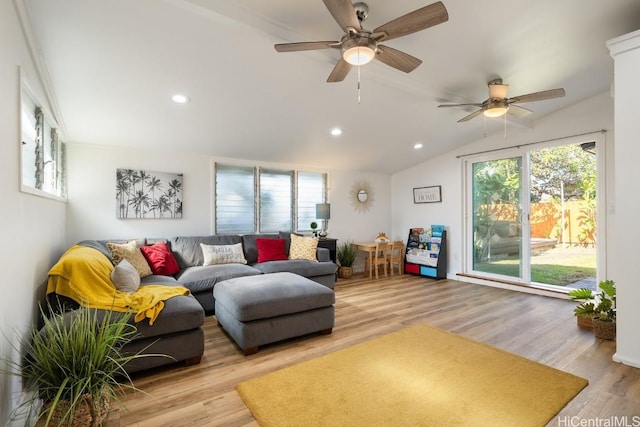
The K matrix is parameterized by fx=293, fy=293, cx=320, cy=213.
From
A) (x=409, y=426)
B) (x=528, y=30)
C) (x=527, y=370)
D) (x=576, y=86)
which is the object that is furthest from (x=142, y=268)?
(x=576, y=86)

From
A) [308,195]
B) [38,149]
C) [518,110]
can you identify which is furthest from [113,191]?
[518,110]

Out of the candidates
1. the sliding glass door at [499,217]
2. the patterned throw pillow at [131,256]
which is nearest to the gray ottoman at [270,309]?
the patterned throw pillow at [131,256]

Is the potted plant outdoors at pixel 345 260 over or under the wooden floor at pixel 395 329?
over

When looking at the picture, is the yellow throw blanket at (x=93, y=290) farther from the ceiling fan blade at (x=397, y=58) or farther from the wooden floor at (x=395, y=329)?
the ceiling fan blade at (x=397, y=58)

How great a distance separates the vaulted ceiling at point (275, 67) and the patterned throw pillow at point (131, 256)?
55.4 inches

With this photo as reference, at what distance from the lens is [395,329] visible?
3.02 meters

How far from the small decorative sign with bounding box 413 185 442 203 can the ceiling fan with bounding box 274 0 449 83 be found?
151 inches

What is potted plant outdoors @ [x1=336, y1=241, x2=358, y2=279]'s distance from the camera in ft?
18.0

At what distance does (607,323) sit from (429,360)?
73.2 inches

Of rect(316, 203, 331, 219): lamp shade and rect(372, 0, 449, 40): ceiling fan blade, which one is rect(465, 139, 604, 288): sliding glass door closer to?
rect(316, 203, 331, 219): lamp shade

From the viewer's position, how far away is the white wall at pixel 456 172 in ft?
12.7

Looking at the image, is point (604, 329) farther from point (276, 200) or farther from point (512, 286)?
point (276, 200)

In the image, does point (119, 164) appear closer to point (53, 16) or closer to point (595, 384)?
point (53, 16)

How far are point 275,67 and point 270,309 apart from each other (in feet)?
7.26
